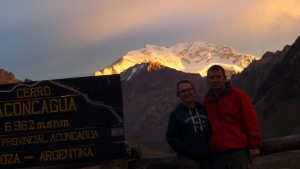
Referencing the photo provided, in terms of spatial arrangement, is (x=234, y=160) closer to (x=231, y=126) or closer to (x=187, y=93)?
(x=231, y=126)

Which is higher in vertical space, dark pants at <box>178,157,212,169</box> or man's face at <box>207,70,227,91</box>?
man's face at <box>207,70,227,91</box>

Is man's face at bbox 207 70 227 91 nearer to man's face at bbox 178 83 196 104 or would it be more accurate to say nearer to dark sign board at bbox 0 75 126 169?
man's face at bbox 178 83 196 104

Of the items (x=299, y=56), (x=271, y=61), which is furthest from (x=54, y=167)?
(x=271, y=61)

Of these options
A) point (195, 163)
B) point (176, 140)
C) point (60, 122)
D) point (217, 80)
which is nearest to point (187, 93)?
point (217, 80)

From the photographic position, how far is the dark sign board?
20.2 ft

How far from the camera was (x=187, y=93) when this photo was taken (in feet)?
19.1

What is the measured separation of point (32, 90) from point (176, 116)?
1861 millimetres

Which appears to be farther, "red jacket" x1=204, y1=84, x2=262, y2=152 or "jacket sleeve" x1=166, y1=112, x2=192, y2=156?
"jacket sleeve" x1=166, y1=112, x2=192, y2=156

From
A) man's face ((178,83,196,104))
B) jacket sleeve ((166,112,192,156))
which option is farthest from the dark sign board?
man's face ((178,83,196,104))

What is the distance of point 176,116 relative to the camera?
228 inches

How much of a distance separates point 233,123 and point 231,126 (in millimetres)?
43

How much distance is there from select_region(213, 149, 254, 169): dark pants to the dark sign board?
1262 millimetres

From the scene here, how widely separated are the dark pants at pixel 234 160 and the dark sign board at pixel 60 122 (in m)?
1.26

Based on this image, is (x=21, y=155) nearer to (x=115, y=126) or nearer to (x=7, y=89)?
(x=7, y=89)
